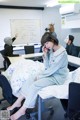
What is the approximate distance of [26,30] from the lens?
627 cm

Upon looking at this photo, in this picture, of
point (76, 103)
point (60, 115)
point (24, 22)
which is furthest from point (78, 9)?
point (76, 103)

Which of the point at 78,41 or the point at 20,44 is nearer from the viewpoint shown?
the point at 78,41

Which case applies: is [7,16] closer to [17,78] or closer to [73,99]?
[17,78]

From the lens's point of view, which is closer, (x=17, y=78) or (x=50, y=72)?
(x=50, y=72)

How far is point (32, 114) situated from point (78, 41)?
12.2 feet

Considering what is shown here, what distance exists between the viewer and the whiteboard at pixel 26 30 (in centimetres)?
607

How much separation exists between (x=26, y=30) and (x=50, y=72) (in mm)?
4343

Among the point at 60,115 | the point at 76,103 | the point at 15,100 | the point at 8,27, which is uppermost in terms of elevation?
the point at 8,27

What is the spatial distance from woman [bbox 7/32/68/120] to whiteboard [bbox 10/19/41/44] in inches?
160

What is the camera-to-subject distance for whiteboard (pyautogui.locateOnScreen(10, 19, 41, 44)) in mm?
6075

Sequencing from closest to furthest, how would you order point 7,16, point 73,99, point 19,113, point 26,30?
point 73,99 < point 19,113 < point 7,16 < point 26,30

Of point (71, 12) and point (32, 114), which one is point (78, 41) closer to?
point (71, 12)

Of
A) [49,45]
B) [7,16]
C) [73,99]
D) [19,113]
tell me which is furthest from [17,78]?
[7,16]

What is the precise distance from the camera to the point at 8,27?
5.95 m
